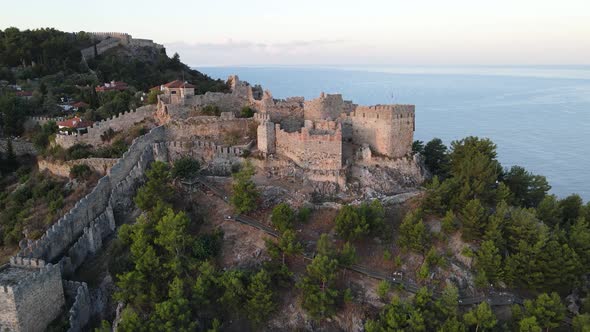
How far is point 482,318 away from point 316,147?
14182mm

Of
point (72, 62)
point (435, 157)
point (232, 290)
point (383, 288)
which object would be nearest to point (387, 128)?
point (435, 157)

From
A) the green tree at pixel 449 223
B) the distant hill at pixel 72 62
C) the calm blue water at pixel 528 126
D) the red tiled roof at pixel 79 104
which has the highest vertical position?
the distant hill at pixel 72 62

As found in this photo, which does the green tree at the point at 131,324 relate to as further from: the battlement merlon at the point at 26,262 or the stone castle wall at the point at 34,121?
the stone castle wall at the point at 34,121

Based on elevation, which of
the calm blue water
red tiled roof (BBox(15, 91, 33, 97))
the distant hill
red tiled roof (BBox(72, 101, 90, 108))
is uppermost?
the distant hill

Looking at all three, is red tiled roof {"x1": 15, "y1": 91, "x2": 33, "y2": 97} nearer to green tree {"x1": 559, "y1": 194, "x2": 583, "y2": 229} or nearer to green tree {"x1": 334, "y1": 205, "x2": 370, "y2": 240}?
green tree {"x1": 334, "y1": 205, "x2": 370, "y2": 240}

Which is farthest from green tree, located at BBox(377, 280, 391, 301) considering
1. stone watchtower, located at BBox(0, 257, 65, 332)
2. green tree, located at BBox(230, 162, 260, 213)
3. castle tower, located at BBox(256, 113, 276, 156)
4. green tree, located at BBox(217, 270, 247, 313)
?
stone watchtower, located at BBox(0, 257, 65, 332)

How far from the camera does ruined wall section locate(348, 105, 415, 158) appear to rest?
30.3 meters

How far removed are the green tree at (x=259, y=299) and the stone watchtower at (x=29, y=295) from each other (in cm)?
940

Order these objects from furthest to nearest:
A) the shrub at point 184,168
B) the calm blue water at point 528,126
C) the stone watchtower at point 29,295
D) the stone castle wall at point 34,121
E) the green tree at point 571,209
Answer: the calm blue water at point 528,126 → the stone castle wall at point 34,121 → the green tree at point 571,209 → the shrub at point 184,168 → the stone watchtower at point 29,295

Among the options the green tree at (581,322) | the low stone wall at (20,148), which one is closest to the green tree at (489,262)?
the green tree at (581,322)

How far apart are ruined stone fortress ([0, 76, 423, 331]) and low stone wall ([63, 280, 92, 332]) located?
5 centimetres

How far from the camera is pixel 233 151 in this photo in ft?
102

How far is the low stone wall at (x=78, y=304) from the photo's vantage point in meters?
21.1

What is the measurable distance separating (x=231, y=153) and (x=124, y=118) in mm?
10121
